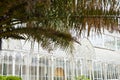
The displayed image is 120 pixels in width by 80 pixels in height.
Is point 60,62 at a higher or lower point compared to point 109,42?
lower

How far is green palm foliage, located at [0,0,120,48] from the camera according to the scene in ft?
21.8

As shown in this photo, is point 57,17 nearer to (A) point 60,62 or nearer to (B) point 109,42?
(A) point 60,62

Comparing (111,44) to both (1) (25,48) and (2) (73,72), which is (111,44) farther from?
(1) (25,48)

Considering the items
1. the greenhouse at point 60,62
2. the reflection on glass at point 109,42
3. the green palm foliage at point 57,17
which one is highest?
the green palm foliage at point 57,17

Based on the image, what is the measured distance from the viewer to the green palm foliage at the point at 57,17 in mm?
6634

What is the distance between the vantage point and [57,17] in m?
7.25

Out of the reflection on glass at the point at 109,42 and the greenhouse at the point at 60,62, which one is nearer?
the greenhouse at the point at 60,62

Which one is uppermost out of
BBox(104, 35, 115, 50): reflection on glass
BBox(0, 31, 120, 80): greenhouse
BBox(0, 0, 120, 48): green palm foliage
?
BBox(0, 0, 120, 48): green palm foliage

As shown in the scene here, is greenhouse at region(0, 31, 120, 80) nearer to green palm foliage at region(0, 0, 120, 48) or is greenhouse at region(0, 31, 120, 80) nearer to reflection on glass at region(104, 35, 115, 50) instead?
reflection on glass at region(104, 35, 115, 50)

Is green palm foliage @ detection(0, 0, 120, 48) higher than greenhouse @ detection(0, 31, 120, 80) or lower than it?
higher

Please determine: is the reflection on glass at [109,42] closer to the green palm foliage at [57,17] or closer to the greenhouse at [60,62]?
the greenhouse at [60,62]

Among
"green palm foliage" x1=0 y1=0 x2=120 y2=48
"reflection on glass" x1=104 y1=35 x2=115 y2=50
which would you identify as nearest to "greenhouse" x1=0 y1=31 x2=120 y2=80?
"reflection on glass" x1=104 y1=35 x2=115 y2=50

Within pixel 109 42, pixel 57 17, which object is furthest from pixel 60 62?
pixel 57 17

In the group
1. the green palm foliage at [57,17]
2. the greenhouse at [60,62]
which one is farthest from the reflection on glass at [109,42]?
the green palm foliage at [57,17]
